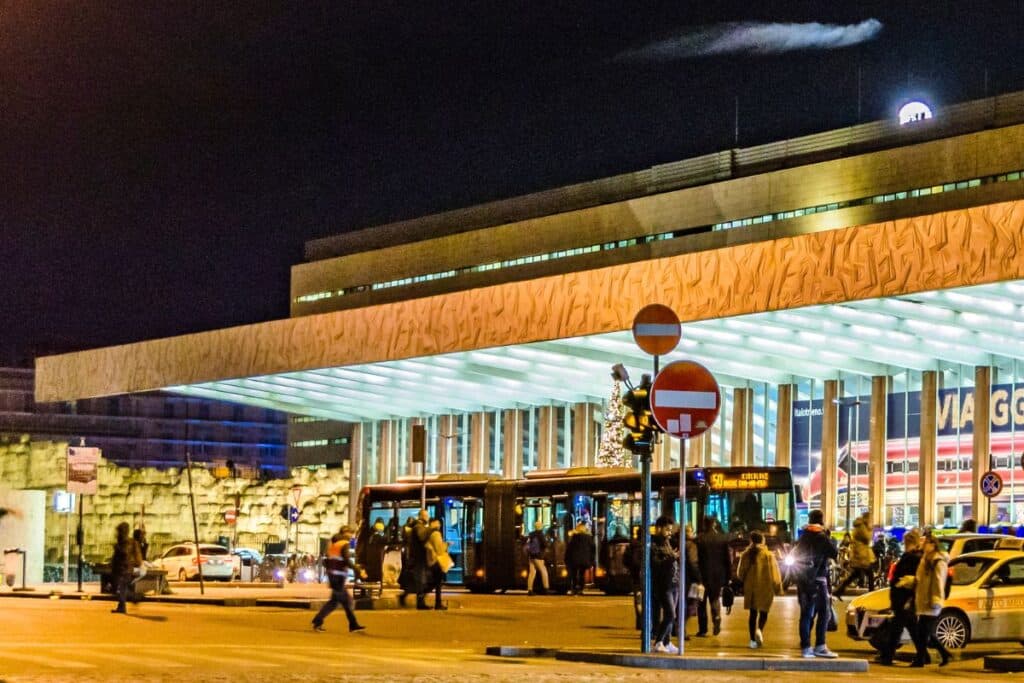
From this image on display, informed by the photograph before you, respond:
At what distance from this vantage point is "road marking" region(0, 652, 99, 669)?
14.6m

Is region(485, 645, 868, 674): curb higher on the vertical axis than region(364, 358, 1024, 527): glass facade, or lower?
lower

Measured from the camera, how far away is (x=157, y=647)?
17.7 m

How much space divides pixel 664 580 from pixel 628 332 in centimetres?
3023

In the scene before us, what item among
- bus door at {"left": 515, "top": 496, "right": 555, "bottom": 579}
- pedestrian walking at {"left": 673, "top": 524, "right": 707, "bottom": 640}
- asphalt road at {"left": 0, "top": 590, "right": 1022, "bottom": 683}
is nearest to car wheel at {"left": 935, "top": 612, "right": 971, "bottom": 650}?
asphalt road at {"left": 0, "top": 590, "right": 1022, "bottom": 683}

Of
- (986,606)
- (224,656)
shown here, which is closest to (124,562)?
(224,656)

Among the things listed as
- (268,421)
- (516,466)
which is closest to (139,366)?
(516,466)

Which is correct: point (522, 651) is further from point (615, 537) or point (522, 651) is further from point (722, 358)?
point (722, 358)

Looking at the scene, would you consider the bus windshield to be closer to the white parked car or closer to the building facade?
the white parked car

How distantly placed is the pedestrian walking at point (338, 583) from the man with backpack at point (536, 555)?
14.0 metres

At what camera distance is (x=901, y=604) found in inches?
701

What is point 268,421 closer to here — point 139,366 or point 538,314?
point 139,366

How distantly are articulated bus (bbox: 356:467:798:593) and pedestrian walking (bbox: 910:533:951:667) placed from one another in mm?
14658

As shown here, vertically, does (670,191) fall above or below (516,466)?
above

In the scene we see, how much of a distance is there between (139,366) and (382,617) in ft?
137
